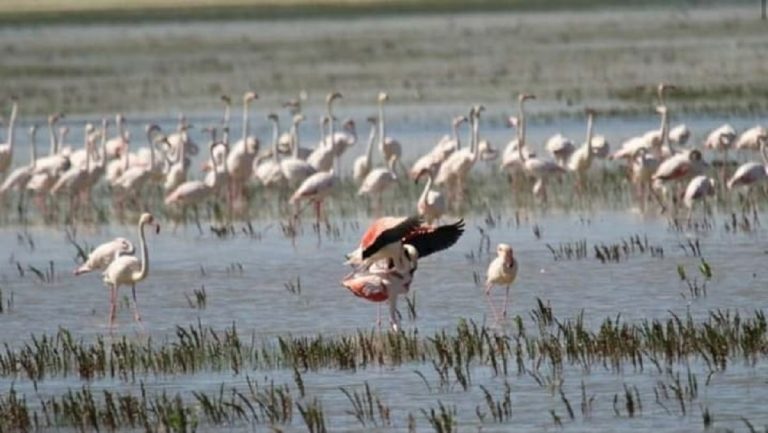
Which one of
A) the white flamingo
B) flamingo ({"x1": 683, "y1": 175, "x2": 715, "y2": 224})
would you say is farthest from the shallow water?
the white flamingo

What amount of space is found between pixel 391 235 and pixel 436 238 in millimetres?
478

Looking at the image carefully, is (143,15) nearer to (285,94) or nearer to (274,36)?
(274,36)

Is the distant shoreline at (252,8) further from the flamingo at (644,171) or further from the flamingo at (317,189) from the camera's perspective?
the flamingo at (317,189)

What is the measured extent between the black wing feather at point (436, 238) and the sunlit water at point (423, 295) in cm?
51

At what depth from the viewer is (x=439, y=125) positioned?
32938mm

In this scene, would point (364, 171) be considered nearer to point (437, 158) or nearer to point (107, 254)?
point (437, 158)

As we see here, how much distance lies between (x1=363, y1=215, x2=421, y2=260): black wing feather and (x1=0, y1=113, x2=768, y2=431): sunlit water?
624 mm


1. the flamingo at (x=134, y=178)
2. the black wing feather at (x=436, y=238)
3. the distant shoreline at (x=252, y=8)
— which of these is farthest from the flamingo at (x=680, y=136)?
the distant shoreline at (x=252, y=8)

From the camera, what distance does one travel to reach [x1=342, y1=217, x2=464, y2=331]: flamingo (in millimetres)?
14070

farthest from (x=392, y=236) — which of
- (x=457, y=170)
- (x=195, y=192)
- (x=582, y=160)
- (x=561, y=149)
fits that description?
(x=561, y=149)

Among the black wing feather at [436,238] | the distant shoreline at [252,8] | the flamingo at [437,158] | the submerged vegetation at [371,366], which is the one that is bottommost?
the submerged vegetation at [371,366]

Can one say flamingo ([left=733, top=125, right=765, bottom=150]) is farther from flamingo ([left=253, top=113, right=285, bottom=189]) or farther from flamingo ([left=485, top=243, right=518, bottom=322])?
flamingo ([left=485, top=243, right=518, bottom=322])

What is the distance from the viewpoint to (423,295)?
15977 millimetres

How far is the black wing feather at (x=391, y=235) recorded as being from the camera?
1403cm
